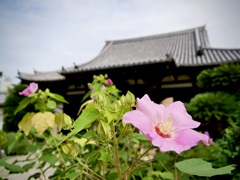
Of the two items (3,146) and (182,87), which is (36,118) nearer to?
(3,146)

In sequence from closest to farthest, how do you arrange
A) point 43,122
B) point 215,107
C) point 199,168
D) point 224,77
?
point 199,168
point 43,122
point 215,107
point 224,77

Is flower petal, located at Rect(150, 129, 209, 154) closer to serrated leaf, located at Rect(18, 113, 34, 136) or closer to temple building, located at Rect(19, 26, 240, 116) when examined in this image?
serrated leaf, located at Rect(18, 113, 34, 136)

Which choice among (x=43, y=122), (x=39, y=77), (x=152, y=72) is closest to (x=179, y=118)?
(x=43, y=122)

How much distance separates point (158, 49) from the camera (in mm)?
9961

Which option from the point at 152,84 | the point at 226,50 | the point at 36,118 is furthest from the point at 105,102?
the point at 226,50

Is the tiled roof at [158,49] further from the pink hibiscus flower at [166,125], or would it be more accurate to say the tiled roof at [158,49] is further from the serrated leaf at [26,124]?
the pink hibiscus flower at [166,125]

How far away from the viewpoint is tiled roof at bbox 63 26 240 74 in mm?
8203

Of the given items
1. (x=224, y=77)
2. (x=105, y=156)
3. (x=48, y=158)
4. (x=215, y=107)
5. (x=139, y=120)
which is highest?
(x=139, y=120)

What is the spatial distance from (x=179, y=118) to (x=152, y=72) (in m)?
6.27

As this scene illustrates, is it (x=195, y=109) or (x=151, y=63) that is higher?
(x=151, y=63)

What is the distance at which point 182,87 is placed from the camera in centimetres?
694

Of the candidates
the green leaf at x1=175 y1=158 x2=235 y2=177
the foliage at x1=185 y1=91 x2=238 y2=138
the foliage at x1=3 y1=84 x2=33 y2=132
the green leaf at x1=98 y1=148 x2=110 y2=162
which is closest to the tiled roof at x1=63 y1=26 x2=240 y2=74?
the foliage at x1=3 y1=84 x2=33 y2=132

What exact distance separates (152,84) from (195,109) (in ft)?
10.7

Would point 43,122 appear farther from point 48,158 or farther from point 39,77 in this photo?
point 39,77
